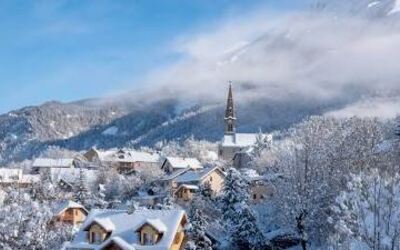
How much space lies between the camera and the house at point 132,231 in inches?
2132

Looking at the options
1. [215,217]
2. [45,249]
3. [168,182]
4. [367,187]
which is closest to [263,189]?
[215,217]

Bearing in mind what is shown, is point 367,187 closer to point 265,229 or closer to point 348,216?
point 348,216

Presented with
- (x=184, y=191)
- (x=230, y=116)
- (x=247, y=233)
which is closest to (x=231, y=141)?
(x=230, y=116)

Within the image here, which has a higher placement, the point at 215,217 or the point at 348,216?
the point at 348,216

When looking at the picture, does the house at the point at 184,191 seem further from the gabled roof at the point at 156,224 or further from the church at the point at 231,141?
the church at the point at 231,141

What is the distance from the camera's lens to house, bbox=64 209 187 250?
54.2m

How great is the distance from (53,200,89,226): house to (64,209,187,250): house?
2342 cm

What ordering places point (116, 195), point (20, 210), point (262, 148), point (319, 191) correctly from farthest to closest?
point (262, 148) < point (116, 195) < point (319, 191) < point (20, 210)

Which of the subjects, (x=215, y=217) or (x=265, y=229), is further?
(x=215, y=217)

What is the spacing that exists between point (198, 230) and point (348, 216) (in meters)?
29.9

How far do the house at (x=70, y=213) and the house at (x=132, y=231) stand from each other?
23.4m

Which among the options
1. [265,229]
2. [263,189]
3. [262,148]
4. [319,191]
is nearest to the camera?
[319,191]

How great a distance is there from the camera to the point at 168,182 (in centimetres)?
12162

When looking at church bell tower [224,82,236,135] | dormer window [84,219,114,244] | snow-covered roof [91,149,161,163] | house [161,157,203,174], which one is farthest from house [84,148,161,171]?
dormer window [84,219,114,244]
